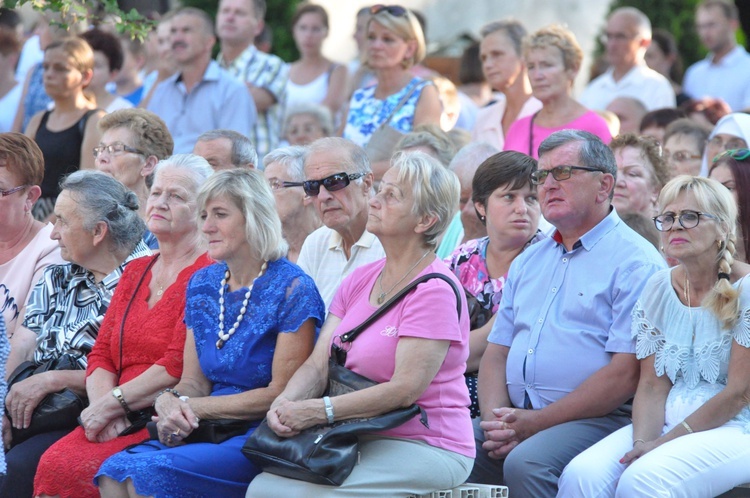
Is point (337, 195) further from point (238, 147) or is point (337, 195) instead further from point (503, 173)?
point (238, 147)

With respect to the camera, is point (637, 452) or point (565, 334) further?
point (565, 334)

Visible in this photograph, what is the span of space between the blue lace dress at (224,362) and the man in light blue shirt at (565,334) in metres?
0.89

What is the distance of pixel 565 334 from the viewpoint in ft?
15.1

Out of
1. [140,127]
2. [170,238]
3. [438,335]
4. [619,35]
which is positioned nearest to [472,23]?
[619,35]

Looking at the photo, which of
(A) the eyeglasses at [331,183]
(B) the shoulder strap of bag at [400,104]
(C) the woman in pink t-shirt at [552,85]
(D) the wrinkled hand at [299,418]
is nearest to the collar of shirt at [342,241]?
(A) the eyeglasses at [331,183]

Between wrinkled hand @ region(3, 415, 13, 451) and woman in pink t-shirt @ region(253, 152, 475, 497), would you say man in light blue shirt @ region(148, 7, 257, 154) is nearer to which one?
wrinkled hand @ region(3, 415, 13, 451)

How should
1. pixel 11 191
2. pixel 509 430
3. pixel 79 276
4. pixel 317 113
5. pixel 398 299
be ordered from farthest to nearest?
pixel 317 113, pixel 11 191, pixel 79 276, pixel 509 430, pixel 398 299

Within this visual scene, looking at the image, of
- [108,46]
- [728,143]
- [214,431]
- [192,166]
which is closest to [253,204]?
[192,166]

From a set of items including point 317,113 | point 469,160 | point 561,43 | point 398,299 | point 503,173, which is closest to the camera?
point 398,299

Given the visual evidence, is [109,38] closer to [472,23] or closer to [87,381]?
[87,381]

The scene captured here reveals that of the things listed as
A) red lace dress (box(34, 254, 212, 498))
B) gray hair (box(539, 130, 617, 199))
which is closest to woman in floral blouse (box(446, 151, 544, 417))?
gray hair (box(539, 130, 617, 199))

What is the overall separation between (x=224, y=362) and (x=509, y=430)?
1228 millimetres

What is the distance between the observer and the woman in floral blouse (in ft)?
16.7

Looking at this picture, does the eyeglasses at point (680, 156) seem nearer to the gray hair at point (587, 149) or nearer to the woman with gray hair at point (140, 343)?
the gray hair at point (587, 149)
